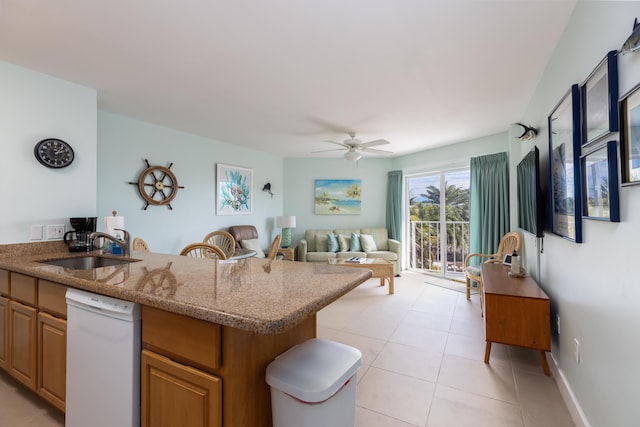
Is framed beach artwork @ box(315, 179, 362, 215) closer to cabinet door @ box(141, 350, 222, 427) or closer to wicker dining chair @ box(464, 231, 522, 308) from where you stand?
wicker dining chair @ box(464, 231, 522, 308)

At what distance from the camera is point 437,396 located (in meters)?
1.89

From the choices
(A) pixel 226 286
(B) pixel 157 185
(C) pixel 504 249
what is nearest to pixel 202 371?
(A) pixel 226 286

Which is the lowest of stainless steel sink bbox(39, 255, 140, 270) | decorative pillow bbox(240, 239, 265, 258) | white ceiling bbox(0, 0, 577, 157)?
decorative pillow bbox(240, 239, 265, 258)

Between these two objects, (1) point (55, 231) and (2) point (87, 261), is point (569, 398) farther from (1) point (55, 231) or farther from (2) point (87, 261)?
(1) point (55, 231)

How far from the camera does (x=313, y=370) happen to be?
108 centimetres

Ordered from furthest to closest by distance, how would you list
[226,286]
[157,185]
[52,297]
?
[157,185]
[52,297]
[226,286]

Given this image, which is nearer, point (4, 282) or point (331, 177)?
point (4, 282)

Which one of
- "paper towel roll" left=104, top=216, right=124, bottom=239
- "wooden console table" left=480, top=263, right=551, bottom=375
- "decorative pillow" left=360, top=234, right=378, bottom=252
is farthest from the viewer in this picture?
"decorative pillow" left=360, top=234, right=378, bottom=252

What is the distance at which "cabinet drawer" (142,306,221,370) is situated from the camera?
0.97 m

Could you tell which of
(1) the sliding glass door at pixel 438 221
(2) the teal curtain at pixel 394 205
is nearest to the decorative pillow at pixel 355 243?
(2) the teal curtain at pixel 394 205

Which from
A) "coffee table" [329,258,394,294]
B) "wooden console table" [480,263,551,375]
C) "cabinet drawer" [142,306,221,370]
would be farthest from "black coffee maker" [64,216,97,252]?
"wooden console table" [480,263,551,375]

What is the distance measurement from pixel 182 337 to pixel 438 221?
5.27 m

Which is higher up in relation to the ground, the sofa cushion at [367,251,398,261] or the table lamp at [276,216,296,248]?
the table lamp at [276,216,296,248]

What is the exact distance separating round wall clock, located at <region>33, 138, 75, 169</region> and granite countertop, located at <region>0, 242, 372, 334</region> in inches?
35.1
